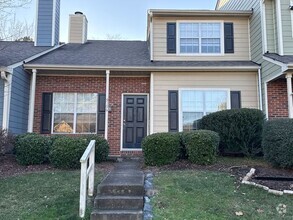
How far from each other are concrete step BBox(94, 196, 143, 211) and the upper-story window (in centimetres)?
703

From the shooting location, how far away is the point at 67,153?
746cm

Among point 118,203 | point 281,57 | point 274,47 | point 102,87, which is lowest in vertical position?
point 118,203

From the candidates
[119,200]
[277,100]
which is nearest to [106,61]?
[277,100]

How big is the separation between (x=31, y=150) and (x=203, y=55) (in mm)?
6601

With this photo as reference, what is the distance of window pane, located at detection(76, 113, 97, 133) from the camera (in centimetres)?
1032

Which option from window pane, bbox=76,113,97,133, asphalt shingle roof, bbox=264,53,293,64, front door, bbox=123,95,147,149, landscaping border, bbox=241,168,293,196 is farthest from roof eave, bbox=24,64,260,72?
landscaping border, bbox=241,168,293,196

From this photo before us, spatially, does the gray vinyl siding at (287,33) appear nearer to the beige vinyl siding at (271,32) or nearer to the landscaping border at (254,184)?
the beige vinyl siding at (271,32)

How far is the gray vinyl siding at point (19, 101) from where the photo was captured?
30.0 feet

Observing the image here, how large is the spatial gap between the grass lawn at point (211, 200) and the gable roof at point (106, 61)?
187 inches

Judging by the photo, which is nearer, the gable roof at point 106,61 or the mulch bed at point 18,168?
the mulch bed at point 18,168

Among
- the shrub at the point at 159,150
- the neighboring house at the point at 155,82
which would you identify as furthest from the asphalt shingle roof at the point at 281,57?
the shrub at the point at 159,150

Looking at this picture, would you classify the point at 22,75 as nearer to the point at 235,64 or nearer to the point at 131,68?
the point at 131,68

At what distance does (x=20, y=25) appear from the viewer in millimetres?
11008

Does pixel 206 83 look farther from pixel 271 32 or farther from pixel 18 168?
pixel 18 168
